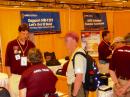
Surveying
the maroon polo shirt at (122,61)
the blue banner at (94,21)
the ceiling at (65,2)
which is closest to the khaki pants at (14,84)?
the maroon polo shirt at (122,61)

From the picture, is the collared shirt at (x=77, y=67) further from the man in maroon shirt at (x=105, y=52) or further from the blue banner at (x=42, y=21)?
the man in maroon shirt at (x=105, y=52)

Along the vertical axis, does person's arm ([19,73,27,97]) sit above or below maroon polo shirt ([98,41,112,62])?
above

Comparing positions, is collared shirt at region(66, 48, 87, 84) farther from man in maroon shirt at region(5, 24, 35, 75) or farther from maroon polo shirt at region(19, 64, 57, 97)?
man in maroon shirt at region(5, 24, 35, 75)

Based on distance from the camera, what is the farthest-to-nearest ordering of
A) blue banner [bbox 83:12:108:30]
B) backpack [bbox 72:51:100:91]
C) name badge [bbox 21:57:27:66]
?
1. blue banner [bbox 83:12:108:30]
2. name badge [bbox 21:57:27:66]
3. backpack [bbox 72:51:100:91]

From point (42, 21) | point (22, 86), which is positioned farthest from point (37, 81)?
point (42, 21)

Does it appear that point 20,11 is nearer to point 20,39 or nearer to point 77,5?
point 20,39

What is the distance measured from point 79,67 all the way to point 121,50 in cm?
76

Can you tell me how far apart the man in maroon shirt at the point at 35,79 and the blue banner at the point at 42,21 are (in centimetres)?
350

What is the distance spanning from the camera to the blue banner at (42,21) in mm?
6605

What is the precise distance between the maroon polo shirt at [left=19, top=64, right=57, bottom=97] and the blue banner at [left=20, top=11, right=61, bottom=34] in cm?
351

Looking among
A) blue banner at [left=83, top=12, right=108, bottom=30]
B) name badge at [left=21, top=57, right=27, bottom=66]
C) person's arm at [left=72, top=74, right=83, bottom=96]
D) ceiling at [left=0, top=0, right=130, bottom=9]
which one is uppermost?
ceiling at [left=0, top=0, right=130, bottom=9]

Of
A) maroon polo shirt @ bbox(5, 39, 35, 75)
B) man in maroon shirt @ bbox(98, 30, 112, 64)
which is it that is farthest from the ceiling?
maroon polo shirt @ bbox(5, 39, 35, 75)

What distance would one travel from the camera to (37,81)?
310 cm

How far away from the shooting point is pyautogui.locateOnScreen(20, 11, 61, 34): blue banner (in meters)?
6.61
